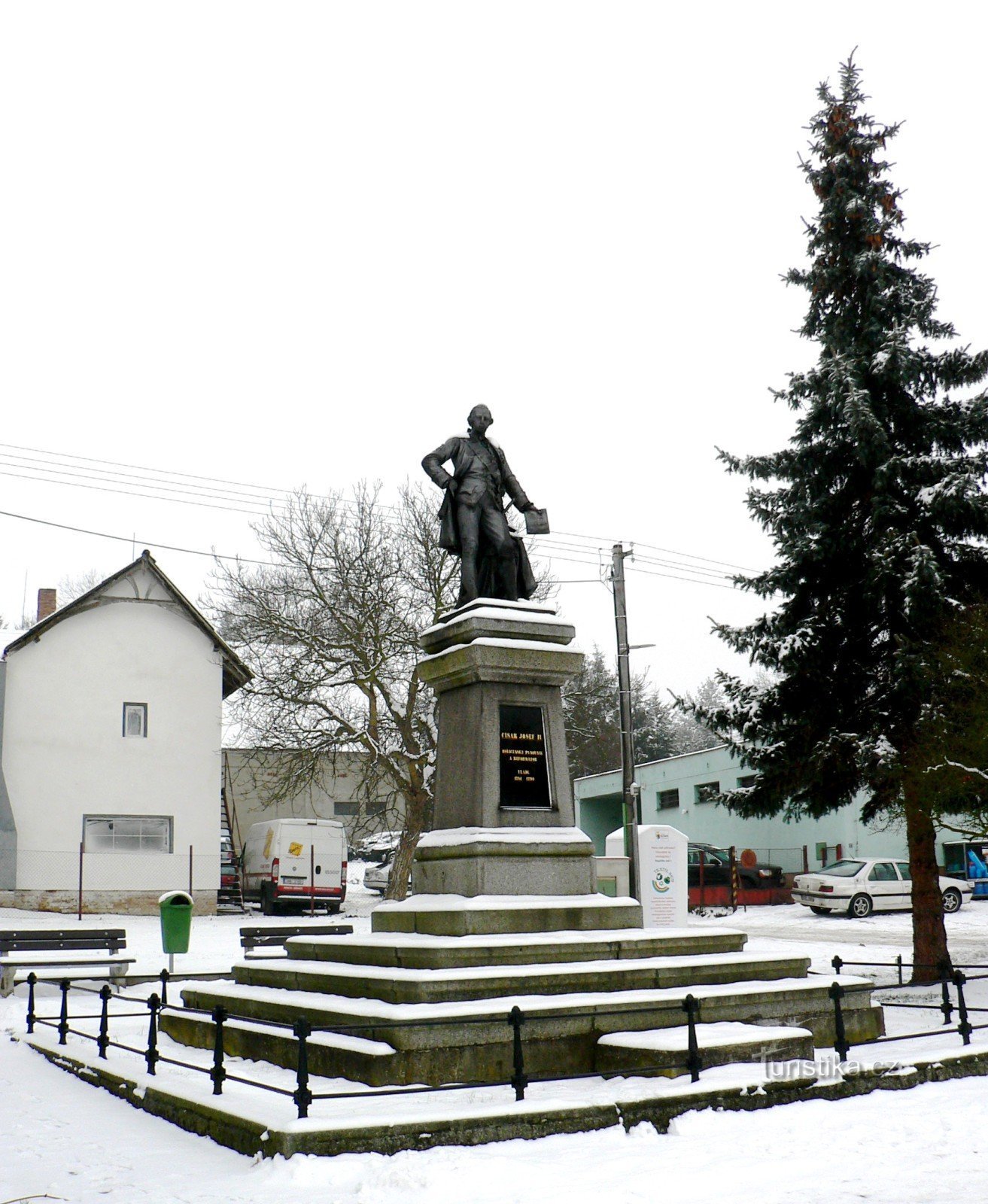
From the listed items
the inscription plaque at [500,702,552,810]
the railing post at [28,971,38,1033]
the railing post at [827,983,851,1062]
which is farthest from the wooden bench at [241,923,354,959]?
the railing post at [827,983,851,1062]

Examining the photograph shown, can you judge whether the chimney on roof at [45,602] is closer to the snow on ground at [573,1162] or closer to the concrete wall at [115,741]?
the concrete wall at [115,741]

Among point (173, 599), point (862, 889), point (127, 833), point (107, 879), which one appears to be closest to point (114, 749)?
point (127, 833)

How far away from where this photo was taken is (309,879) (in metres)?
32.3

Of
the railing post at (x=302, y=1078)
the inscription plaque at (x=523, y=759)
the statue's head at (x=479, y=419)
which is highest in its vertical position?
the statue's head at (x=479, y=419)

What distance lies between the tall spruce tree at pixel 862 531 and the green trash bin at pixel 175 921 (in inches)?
326

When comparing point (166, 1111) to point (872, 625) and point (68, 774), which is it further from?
point (68, 774)

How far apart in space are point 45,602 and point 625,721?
19.7 meters

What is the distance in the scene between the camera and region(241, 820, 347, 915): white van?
32.1 metres

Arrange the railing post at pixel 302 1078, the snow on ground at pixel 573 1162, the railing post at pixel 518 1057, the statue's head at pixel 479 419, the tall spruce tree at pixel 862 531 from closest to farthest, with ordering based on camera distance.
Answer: the snow on ground at pixel 573 1162 < the railing post at pixel 302 1078 < the railing post at pixel 518 1057 < the statue's head at pixel 479 419 < the tall spruce tree at pixel 862 531

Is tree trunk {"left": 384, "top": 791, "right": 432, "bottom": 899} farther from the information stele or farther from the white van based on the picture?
the information stele

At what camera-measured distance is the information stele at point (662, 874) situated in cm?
2308

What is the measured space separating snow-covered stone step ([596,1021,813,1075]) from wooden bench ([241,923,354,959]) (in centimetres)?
945

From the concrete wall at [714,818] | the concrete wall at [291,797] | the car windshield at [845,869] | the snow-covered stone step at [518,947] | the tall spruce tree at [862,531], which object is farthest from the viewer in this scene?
the concrete wall at [714,818]

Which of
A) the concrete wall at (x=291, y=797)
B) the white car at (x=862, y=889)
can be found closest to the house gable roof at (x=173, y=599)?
the concrete wall at (x=291, y=797)
